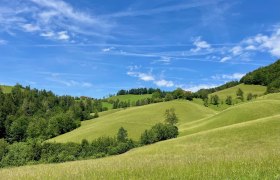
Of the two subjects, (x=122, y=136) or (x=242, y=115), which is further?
(x=122, y=136)

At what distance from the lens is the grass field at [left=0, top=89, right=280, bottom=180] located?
1131cm

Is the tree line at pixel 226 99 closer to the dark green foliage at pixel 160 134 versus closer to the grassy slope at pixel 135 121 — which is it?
the grassy slope at pixel 135 121

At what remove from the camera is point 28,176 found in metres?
12.4

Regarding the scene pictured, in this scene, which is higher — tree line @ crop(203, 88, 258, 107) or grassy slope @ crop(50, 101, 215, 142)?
tree line @ crop(203, 88, 258, 107)

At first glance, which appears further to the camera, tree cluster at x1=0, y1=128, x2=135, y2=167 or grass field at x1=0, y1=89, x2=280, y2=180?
tree cluster at x1=0, y1=128, x2=135, y2=167

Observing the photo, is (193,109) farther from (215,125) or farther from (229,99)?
(215,125)

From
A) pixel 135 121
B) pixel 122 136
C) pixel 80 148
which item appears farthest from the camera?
pixel 135 121

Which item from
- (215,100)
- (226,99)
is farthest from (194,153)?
(226,99)

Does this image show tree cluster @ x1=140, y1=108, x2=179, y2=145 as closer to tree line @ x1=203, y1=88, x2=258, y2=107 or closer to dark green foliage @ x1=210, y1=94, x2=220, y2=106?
tree line @ x1=203, y1=88, x2=258, y2=107

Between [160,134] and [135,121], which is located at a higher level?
[135,121]

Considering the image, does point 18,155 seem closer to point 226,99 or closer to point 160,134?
point 160,134

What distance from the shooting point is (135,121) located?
141750 mm

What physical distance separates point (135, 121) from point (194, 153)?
112 m

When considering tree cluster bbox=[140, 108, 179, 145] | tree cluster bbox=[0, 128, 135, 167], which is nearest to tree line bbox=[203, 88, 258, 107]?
tree cluster bbox=[0, 128, 135, 167]
